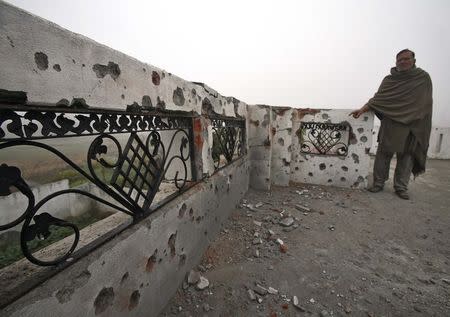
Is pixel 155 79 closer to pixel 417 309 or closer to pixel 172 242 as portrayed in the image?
pixel 172 242

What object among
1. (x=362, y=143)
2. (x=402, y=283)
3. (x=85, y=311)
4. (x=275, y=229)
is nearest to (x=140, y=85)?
(x=85, y=311)

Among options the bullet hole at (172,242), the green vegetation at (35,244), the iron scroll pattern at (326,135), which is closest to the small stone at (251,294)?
the bullet hole at (172,242)

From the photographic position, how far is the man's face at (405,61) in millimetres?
3434

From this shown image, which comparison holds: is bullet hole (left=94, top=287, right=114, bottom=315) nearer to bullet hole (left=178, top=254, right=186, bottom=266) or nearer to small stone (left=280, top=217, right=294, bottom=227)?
bullet hole (left=178, top=254, right=186, bottom=266)

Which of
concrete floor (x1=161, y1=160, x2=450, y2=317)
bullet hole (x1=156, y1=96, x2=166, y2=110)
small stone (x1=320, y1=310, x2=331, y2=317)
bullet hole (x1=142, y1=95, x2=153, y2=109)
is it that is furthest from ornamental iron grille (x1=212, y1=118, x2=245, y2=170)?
small stone (x1=320, y1=310, x2=331, y2=317)

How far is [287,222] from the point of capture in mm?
2695

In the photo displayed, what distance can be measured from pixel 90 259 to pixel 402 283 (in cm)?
220

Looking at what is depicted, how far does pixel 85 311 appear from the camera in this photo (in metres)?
0.89

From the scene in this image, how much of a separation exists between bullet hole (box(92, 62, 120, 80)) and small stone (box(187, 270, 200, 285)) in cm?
148

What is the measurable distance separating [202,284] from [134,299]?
0.65 metres

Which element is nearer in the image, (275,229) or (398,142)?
(275,229)

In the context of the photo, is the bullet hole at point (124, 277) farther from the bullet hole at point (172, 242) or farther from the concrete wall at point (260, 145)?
the concrete wall at point (260, 145)

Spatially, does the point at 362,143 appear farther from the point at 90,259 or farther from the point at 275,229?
the point at 90,259

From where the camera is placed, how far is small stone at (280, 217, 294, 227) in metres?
2.66
